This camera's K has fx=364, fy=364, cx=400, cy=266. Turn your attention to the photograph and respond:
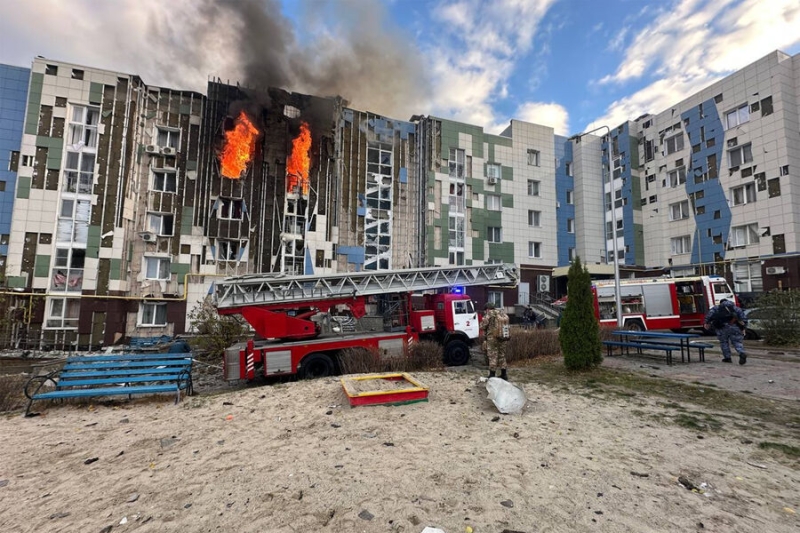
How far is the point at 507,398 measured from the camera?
6406 millimetres

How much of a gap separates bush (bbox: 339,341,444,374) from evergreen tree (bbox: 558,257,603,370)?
386cm

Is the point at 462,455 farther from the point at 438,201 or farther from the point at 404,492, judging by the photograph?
the point at 438,201

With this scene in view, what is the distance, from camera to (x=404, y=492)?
12.3 ft

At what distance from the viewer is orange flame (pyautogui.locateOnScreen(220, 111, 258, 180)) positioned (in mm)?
24219

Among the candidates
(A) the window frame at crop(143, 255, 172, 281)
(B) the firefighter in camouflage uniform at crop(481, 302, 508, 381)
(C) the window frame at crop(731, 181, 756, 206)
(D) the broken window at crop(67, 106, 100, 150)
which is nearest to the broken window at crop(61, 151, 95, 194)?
(D) the broken window at crop(67, 106, 100, 150)

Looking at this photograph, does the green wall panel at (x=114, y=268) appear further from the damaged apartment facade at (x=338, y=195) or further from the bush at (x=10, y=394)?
the bush at (x=10, y=394)

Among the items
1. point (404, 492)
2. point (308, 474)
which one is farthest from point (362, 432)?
point (404, 492)

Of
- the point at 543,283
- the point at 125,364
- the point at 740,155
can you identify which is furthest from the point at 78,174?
the point at 740,155

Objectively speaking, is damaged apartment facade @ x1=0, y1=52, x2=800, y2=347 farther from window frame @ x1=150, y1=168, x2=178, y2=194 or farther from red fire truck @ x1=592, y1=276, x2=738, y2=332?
red fire truck @ x1=592, y1=276, x2=738, y2=332

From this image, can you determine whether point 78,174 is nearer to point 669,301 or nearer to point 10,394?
point 10,394

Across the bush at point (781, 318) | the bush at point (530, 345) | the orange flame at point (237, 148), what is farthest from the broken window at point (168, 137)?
the bush at point (781, 318)

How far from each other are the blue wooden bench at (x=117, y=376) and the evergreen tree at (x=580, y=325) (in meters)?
9.50

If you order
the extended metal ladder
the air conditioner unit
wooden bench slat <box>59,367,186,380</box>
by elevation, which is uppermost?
the air conditioner unit

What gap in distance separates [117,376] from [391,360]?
6.63m
